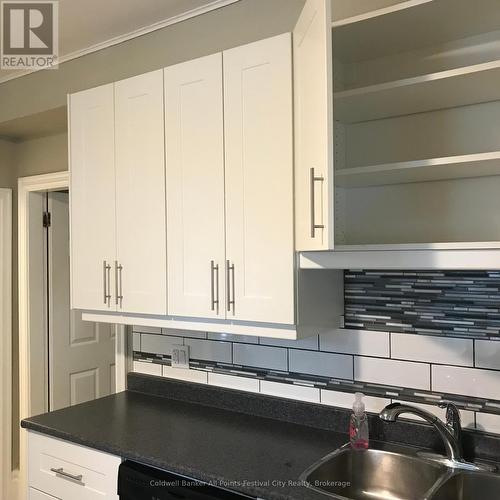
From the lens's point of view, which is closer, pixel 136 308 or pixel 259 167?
pixel 259 167

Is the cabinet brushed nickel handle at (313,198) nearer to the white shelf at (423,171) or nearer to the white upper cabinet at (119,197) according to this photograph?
the white shelf at (423,171)

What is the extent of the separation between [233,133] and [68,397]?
247 cm

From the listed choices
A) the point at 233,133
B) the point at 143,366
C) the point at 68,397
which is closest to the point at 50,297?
the point at 68,397

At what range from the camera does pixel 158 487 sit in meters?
1.67

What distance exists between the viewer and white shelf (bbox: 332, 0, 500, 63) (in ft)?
4.90

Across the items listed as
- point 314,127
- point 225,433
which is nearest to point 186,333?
point 225,433

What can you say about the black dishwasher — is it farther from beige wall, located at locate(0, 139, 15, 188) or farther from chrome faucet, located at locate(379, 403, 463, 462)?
beige wall, located at locate(0, 139, 15, 188)

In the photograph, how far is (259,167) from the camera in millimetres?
1768

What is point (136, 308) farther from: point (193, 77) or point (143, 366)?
point (193, 77)

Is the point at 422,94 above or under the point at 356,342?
above

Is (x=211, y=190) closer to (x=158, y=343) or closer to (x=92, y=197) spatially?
(x=92, y=197)

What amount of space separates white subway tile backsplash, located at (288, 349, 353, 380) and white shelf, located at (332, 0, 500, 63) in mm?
1109

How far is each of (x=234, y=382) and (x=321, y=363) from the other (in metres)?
0.43
